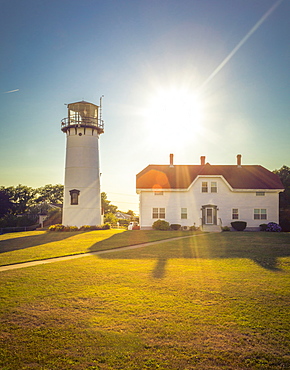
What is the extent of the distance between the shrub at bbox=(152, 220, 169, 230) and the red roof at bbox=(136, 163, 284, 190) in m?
3.75

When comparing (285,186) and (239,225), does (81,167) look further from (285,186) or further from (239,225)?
(285,186)

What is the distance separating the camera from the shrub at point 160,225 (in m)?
32.6

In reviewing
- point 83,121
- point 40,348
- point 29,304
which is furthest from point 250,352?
point 83,121

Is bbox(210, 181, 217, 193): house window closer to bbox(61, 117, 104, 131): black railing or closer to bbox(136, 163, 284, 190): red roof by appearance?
bbox(136, 163, 284, 190): red roof

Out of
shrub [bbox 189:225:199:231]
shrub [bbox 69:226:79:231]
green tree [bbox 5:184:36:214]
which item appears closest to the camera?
shrub [bbox 69:226:79:231]

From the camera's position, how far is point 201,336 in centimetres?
585

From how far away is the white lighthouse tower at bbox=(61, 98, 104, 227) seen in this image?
33.7m

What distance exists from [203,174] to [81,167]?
13.3m

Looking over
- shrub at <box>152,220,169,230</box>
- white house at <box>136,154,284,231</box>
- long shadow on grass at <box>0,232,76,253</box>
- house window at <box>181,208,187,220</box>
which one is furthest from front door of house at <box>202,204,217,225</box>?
long shadow on grass at <box>0,232,76,253</box>

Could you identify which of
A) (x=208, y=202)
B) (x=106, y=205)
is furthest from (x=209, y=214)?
(x=106, y=205)

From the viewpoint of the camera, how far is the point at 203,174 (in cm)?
3409

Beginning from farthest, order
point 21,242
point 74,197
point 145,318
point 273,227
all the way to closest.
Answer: point 74,197, point 273,227, point 21,242, point 145,318

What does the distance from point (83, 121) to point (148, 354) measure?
31588 millimetres

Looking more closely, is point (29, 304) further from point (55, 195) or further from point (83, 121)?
point (55, 195)
